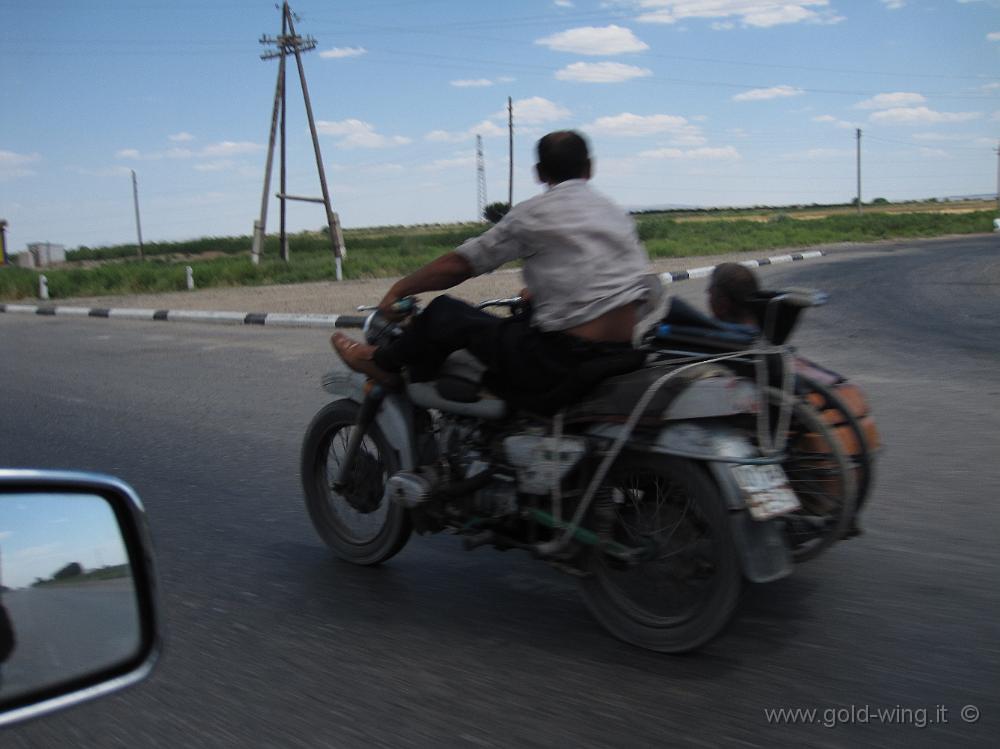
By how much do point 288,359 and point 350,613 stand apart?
7964 mm

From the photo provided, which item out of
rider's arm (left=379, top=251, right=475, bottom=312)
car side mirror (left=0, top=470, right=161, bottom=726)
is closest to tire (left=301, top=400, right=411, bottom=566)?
rider's arm (left=379, top=251, right=475, bottom=312)

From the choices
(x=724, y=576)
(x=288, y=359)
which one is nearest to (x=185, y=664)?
(x=724, y=576)

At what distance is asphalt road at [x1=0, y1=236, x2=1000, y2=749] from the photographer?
2855 mm

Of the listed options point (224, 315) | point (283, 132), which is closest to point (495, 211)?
point (224, 315)

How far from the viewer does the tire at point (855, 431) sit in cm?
354

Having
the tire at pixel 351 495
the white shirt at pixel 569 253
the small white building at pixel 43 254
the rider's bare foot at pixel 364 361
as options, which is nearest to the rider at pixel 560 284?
the white shirt at pixel 569 253

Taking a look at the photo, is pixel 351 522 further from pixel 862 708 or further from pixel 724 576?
pixel 862 708

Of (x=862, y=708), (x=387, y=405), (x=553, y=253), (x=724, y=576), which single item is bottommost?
(x=862, y=708)

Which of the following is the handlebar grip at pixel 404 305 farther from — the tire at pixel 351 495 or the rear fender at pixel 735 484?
the rear fender at pixel 735 484

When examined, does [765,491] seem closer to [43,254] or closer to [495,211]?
[495,211]

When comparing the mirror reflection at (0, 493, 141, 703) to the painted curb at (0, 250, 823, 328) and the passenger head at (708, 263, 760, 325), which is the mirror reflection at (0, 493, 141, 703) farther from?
the painted curb at (0, 250, 823, 328)

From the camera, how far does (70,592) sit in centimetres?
142

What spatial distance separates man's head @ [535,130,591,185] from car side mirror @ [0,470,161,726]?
2414 millimetres

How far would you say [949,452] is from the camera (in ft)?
19.8
